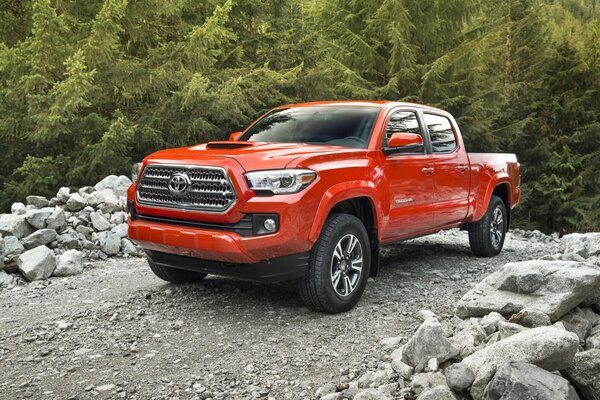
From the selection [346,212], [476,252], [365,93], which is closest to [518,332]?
[346,212]

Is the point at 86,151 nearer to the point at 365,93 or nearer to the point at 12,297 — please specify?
the point at 12,297

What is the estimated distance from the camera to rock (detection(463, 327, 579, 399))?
3.31 m

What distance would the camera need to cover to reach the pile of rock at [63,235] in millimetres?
6863

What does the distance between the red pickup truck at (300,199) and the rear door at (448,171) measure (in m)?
0.04

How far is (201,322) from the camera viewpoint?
4988 mm

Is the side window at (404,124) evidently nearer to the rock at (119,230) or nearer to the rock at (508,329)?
the rock at (508,329)

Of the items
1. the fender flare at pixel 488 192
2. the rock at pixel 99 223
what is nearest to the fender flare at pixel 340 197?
the fender flare at pixel 488 192

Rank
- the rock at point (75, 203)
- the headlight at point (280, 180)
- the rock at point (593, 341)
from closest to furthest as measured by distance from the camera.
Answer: the rock at point (593, 341)
the headlight at point (280, 180)
the rock at point (75, 203)

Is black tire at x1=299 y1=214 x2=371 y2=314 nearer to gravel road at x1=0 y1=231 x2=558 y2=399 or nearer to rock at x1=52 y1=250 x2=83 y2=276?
gravel road at x1=0 y1=231 x2=558 y2=399

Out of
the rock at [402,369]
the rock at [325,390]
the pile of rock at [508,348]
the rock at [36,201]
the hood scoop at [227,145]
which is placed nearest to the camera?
the pile of rock at [508,348]

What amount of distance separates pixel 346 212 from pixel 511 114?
18242mm

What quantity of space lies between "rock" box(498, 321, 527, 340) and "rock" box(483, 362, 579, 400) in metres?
0.64

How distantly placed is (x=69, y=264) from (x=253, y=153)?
3.46 m

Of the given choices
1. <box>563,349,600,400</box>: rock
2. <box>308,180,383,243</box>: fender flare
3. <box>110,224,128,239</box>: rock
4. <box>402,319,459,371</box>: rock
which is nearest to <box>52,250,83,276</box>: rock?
<box>110,224,128,239</box>: rock
